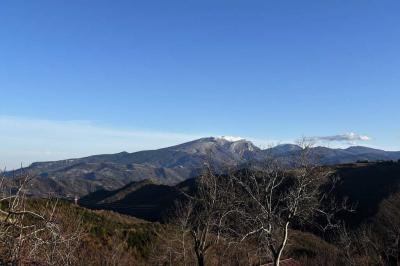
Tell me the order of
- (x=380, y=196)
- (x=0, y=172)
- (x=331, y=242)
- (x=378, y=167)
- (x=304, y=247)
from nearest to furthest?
(x=0, y=172)
(x=304, y=247)
(x=331, y=242)
(x=380, y=196)
(x=378, y=167)

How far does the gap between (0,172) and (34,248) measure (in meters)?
2.90

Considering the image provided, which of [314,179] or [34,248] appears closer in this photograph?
[34,248]

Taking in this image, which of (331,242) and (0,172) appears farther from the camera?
(331,242)

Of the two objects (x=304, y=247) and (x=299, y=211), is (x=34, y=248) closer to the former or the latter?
(x=299, y=211)

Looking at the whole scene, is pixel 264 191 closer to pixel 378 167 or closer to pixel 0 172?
pixel 0 172

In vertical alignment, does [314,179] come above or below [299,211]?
above

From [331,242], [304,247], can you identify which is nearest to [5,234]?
[304,247]

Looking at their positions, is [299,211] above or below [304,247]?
above

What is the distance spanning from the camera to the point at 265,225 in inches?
1019

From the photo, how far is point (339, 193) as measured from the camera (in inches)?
4850

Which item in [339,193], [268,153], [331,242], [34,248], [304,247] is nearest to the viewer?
[34,248]

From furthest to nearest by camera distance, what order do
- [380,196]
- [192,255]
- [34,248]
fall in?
[380,196] < [192,255] < [34,248]

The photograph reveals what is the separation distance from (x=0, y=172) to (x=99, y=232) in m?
56.6

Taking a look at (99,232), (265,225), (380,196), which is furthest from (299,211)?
(380,196)
